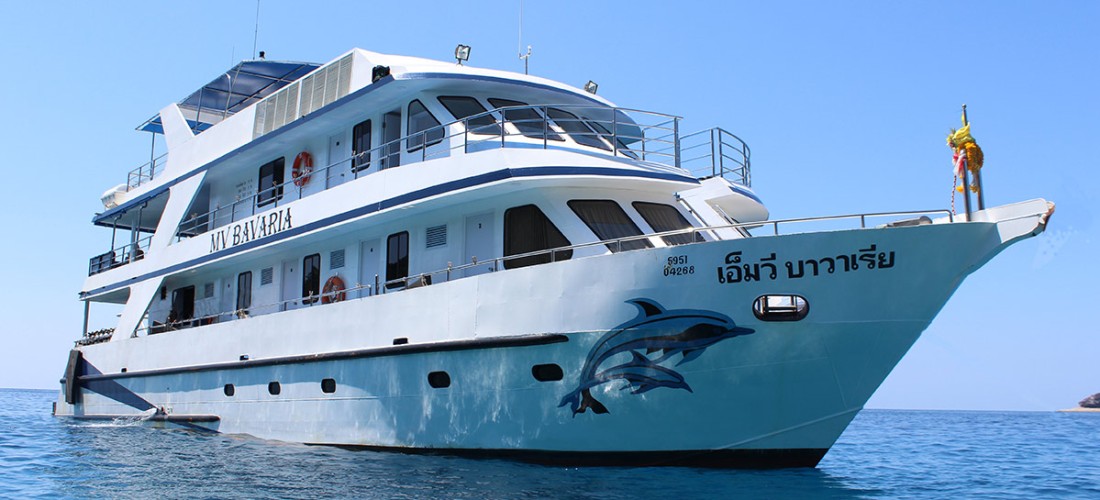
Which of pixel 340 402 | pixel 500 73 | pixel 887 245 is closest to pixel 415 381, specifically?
pixel 340 402

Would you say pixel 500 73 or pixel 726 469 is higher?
pixel 500 73

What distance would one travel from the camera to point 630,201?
11.5 meters

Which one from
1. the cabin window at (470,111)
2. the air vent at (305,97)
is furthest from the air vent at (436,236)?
the air vent at (305,97)

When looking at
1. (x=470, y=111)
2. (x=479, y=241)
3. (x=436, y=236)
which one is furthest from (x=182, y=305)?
(x=479, y=241)

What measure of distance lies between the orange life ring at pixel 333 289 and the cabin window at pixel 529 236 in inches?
141

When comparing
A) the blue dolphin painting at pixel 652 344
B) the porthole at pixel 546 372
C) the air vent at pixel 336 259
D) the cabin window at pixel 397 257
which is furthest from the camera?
the air vent at pixel 336 259

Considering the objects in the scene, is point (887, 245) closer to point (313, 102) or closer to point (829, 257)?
point (829, 257)

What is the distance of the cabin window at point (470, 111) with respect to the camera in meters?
12.9

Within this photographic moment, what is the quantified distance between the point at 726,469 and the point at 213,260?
1056 centimetres

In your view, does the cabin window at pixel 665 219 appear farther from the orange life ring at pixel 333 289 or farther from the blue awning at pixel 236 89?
the blue awning at pixel 236 89

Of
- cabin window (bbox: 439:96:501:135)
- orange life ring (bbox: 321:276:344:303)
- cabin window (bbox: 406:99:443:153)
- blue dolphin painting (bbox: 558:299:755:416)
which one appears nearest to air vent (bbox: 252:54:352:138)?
cabin window (bbox: 406:99:443:153)

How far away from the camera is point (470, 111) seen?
13.3m

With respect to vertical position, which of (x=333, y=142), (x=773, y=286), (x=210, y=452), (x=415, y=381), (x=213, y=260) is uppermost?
(x=333, y=142)

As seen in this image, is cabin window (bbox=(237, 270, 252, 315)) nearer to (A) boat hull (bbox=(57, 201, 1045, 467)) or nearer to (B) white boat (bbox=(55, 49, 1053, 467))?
(B) white boat (bbox=(55, 49, 1053, 467))
